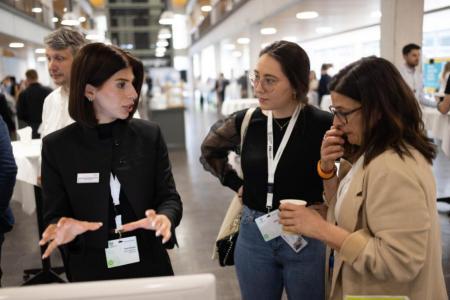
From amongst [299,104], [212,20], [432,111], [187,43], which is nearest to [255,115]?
[299,104]

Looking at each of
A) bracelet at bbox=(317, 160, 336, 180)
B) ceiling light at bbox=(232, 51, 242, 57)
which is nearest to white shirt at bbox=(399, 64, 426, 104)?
bracelet at bbox=(317, 160, 336, 180)

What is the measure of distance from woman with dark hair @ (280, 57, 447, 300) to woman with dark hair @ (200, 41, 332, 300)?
0.27m

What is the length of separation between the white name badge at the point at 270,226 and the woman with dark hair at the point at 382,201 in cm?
27

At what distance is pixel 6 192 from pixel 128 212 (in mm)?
749

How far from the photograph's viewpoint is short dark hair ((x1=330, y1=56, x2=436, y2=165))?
116 cm

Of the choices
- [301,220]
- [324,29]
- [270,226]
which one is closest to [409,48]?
[270,226]

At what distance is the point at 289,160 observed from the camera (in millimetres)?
1586

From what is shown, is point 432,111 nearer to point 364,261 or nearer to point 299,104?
point 299,104

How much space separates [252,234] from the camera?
64.2 inches

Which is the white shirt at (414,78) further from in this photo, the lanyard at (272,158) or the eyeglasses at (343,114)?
the eyeglasses at (343,114)

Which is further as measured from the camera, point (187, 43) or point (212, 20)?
point (187, 43)

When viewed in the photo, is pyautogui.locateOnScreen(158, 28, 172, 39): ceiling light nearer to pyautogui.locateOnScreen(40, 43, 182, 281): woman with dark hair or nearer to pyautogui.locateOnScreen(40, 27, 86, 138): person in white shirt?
pyautogui.locateOnScreen(40, 27, 86, 138): person in white shirt

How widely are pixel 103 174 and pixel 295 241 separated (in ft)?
2.46

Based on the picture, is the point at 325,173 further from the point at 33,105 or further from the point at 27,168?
the point at 33,105
